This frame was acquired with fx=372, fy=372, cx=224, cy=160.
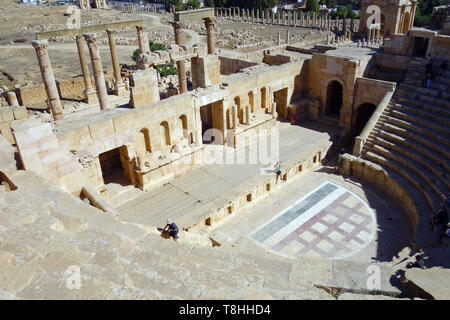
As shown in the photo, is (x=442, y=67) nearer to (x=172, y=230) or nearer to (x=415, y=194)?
(x=415, y=194)

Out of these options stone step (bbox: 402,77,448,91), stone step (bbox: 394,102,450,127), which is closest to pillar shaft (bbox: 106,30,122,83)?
stone step (bbox: 394,102,450,127)

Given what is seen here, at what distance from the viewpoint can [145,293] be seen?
4895 millimetres

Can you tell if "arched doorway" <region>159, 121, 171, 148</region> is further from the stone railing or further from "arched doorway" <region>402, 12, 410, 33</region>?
"arched doorway" <region>402, 12, 410, 33</region>

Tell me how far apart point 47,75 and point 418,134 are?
57.3 ft

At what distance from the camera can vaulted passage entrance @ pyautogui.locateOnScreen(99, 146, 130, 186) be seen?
15.4 m

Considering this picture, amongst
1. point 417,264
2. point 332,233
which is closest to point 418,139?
point 332,233

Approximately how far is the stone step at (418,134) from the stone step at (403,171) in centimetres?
118

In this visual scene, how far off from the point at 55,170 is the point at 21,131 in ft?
5.07

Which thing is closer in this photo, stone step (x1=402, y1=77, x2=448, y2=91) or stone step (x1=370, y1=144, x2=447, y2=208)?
stone step (x1=370, y1=144, x2=447, y2=208)

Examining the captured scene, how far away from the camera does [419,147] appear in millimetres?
15367

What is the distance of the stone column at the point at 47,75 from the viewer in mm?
17859

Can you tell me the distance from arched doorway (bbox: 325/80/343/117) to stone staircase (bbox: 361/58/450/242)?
3.76 meters

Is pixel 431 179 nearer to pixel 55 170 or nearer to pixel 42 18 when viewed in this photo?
pixel 55 170
